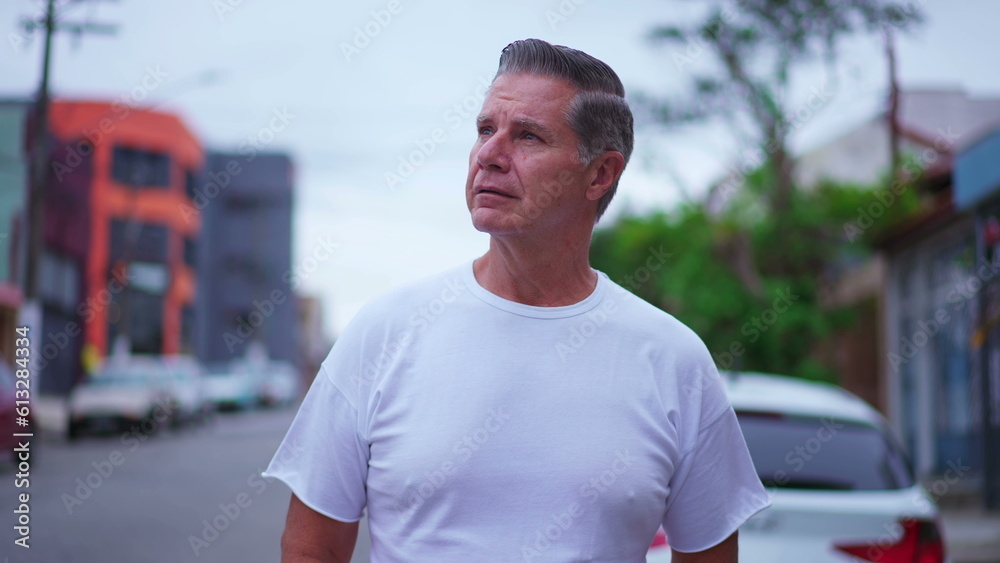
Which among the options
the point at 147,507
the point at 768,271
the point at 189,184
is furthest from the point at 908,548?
the point at 189,184

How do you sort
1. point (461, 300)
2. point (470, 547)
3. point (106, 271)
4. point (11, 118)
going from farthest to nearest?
point (106, 271), point (11, 118), point (461, 300), point (470, 547)

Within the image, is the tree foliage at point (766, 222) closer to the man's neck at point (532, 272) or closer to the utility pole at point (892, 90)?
the utility pole at point (892, 90)

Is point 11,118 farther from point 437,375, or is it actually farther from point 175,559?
point 437,375

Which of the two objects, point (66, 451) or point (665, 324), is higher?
point (665, 324)

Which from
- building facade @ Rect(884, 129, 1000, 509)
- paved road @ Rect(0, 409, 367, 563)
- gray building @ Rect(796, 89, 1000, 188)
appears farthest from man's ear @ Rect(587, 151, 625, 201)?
gray building @ Rect(796, 89, 1000, 188)

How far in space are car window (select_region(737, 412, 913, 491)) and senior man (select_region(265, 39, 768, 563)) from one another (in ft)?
8.00

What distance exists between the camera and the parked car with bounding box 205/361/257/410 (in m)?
42.4

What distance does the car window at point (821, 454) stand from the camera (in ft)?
15.5

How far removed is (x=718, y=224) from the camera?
19.8 metres

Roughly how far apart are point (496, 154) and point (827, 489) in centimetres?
297

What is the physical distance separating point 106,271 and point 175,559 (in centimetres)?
4050

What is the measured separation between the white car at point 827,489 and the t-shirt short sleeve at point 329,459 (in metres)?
2.16

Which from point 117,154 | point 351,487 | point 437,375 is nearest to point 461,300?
point 437,375

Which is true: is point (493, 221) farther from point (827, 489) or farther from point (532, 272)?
point (827, 489)
